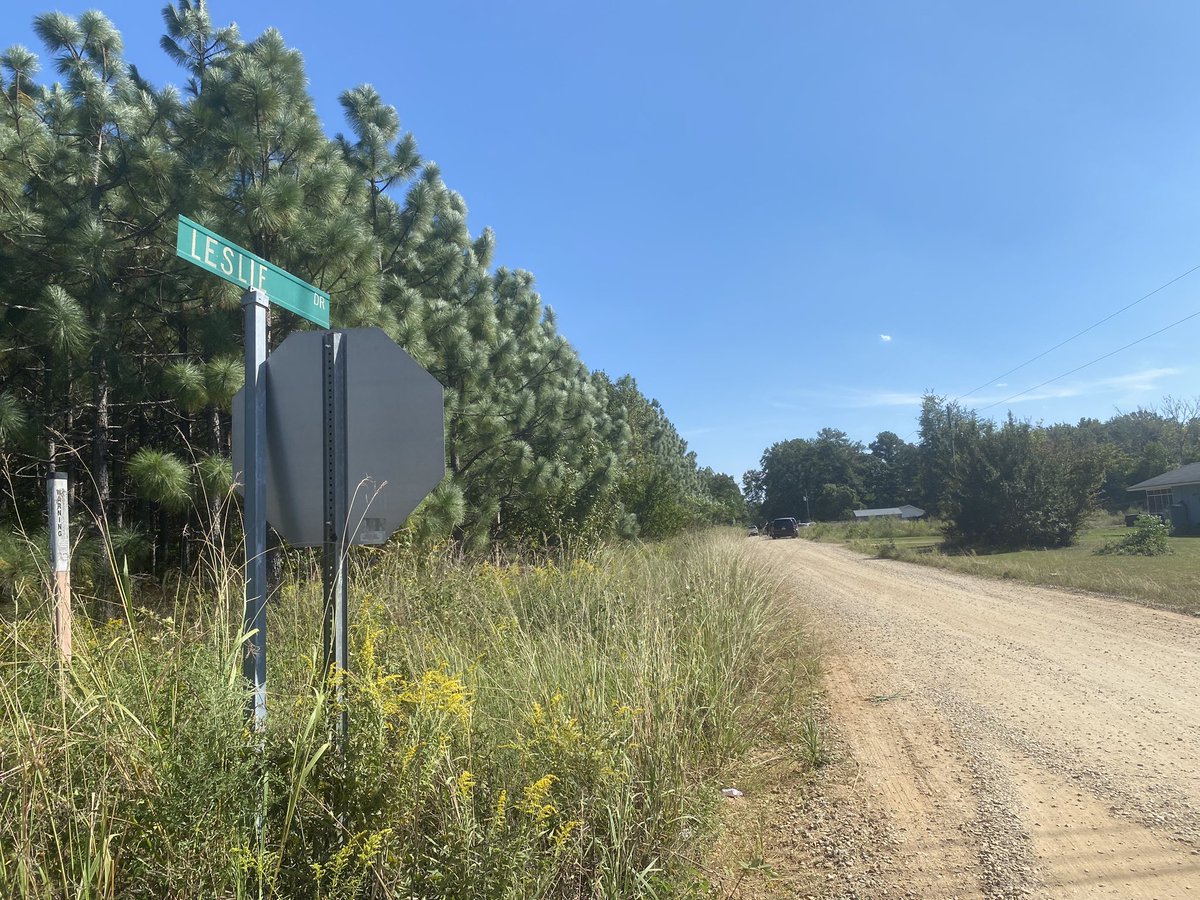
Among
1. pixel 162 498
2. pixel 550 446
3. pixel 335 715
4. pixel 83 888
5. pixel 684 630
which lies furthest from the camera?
pixel 550 446

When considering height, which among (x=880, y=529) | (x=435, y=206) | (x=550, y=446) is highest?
(x=435, y=206)

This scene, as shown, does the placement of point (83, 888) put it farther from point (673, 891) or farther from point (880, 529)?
point (880, 529)

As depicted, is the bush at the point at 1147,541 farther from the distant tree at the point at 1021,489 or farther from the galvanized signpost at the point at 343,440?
the galvanized signpost at the point at 343,440

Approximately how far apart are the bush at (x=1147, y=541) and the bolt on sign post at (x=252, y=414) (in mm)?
23279

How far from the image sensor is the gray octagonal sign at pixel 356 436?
2.74m

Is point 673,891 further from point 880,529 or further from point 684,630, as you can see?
point 880,529

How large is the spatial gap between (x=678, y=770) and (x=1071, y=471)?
102ft

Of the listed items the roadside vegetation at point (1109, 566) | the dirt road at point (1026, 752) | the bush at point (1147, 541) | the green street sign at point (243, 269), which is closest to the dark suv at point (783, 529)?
the roadside vegetation at point (1109, 566)

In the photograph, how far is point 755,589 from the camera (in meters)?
8.00

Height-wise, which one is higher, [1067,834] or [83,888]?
[83,888]

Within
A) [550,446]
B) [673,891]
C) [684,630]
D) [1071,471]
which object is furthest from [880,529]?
[673,891]

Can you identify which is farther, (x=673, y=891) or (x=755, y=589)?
(x=755, y=589)

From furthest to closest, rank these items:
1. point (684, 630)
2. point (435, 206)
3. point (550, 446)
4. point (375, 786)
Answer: point (550, 446) → point (435, 206) → point (684, 630) → point (375, 786)

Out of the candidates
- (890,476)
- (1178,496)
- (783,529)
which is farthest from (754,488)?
(1178,496)
